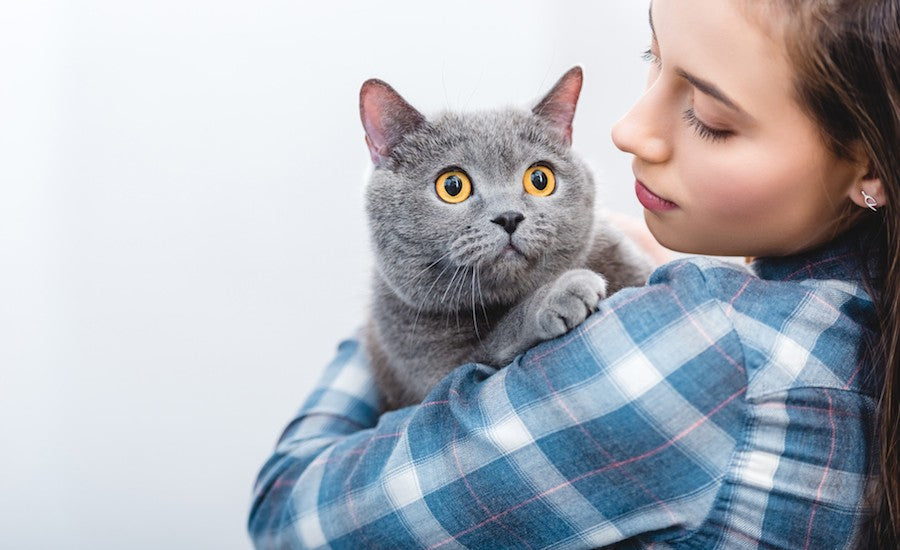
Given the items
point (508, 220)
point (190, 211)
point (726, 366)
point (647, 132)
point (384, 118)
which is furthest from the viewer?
point (190, 211)

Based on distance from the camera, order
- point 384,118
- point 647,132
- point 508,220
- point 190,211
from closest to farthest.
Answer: point 647,132 → point 508,220 → point 384,118 → point 190,211

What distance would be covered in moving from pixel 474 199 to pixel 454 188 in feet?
0.13

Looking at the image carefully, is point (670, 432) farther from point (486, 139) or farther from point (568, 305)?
point (486, 139)

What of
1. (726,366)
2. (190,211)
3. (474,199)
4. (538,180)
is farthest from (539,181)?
(190,211)

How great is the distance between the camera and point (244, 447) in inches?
79.1

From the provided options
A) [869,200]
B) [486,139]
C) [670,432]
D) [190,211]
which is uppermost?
[190,211]

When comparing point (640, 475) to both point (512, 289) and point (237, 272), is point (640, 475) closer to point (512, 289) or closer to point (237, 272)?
point (512, 289)

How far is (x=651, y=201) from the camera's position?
3.06 ft

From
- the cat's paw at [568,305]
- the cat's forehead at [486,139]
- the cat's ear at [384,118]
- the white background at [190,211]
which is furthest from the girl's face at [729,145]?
the white background at [190,211]

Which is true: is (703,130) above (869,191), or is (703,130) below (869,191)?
above

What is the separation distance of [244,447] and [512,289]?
3.83 ft

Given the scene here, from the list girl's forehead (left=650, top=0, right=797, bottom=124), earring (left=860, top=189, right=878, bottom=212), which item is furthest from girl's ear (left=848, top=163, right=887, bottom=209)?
girl's forehead (left=650, top=0, right=797, bottom=124)

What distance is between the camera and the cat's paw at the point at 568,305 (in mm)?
884

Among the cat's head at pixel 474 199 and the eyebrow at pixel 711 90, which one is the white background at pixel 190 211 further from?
the eyebrow at pixel 711 90
